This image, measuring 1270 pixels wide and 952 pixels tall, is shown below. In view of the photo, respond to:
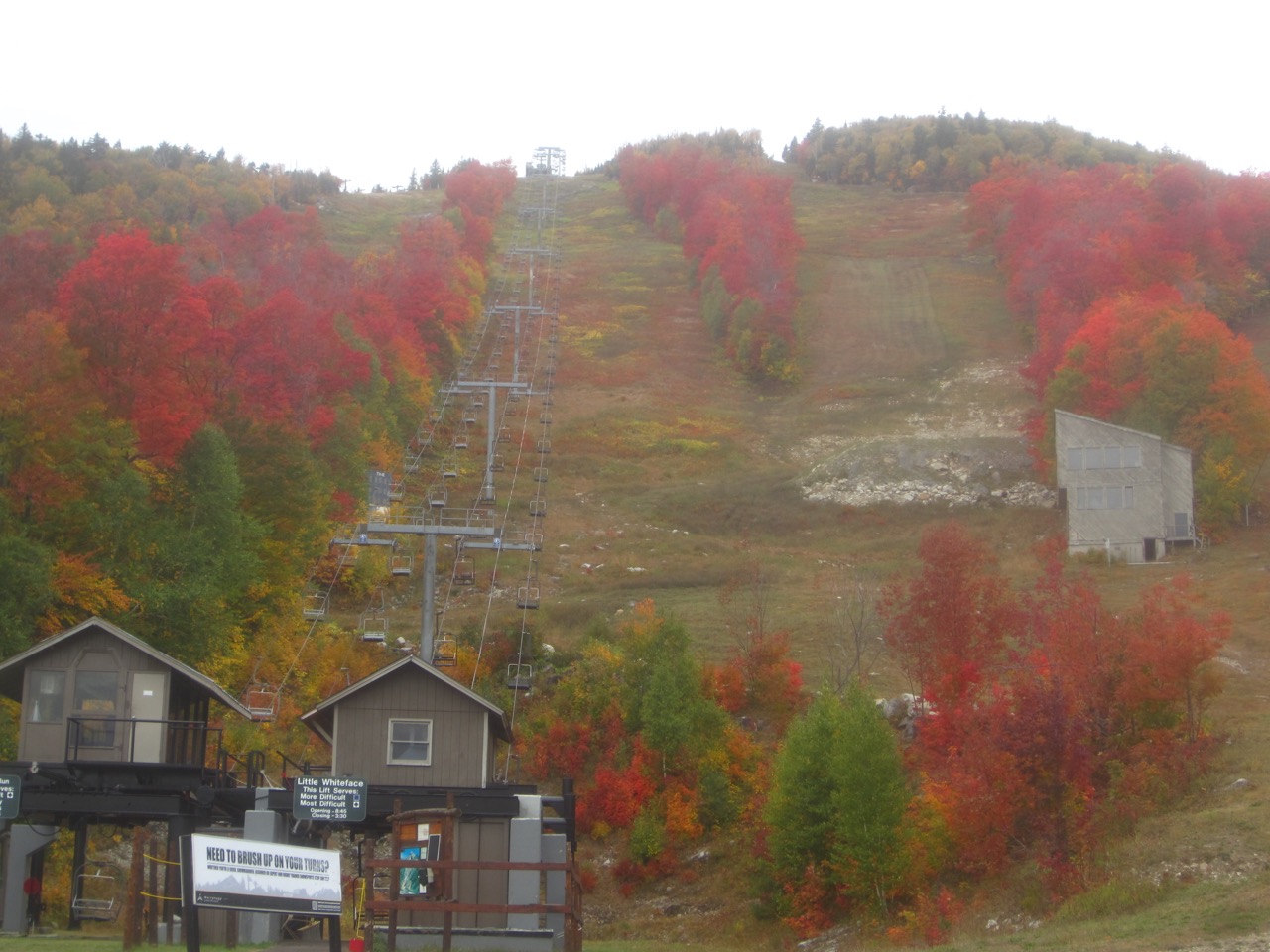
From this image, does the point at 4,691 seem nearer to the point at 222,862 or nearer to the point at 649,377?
the point at 222,862

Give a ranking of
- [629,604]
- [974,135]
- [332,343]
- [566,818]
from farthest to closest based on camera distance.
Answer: [974,135] → [332,343] → [629,604] → [566,818]

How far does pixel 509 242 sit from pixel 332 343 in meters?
90.5


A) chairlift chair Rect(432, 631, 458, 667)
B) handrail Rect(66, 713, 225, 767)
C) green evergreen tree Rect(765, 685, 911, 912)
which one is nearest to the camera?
handrail Rect(66, 713, 225, 767)

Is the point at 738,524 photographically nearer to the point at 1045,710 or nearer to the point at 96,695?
the point at 1045,710

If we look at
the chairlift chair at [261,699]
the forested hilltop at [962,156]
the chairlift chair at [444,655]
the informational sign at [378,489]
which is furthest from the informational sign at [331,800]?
the forested hilltop at [962,156]

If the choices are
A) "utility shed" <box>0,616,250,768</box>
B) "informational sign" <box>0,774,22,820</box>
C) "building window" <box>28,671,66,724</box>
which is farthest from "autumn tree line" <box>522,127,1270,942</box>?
"informational sign" <box>0,774,22,820</box>

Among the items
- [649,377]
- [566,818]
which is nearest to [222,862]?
[566,818]

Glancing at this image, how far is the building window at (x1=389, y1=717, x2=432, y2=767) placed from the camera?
32.3 meters

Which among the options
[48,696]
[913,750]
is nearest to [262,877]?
[48,696]

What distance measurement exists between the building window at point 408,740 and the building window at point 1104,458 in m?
51.1

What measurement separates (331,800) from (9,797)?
5.26 m

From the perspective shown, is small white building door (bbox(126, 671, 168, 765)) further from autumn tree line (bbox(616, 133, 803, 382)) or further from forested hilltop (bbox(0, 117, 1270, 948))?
autumn tree line (bbox(616, 133, 803, 382))

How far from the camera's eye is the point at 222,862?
1712cm

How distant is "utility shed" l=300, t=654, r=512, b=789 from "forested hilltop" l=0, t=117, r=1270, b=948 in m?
11.2
